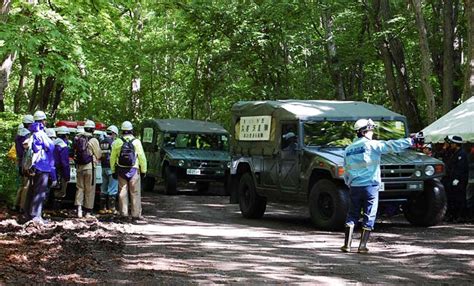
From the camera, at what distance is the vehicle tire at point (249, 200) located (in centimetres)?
1309

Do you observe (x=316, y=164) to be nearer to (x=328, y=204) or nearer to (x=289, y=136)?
(x=328, y=204)

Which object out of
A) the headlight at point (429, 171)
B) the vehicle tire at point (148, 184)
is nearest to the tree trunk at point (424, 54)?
the headlight at point (429, 171)

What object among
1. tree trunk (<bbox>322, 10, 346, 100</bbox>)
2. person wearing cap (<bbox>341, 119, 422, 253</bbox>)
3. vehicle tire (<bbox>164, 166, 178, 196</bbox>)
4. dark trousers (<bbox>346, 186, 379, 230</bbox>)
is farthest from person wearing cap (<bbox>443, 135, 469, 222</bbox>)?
tree trunk (<bbox>322, 10, 346, 100</bbox>)

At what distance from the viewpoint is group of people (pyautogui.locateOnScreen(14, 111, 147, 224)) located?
34.4ft

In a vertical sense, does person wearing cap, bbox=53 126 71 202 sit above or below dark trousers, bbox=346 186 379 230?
above

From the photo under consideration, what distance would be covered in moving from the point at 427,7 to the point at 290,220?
14152 millimetres

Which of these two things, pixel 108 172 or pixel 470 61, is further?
pixel 470 61

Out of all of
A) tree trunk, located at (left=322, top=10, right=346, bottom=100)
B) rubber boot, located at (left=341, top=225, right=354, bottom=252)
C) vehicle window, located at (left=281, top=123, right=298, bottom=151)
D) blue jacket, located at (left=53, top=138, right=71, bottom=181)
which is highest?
tree trunk, located at (left=322, top=10, right=346, bottom=100)

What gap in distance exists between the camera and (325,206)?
10891mm

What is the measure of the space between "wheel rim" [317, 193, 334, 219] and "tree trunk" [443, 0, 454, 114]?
7.79 m

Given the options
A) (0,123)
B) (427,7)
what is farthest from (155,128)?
(427,7)

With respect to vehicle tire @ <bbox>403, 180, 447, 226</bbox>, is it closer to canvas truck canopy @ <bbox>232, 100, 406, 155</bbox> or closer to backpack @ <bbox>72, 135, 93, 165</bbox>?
canvas truck canopy @ <bbox>232, 100, 406, 155</bbox>

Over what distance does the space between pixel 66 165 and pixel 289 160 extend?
414 cm

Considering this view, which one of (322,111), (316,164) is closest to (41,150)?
(316,164)
